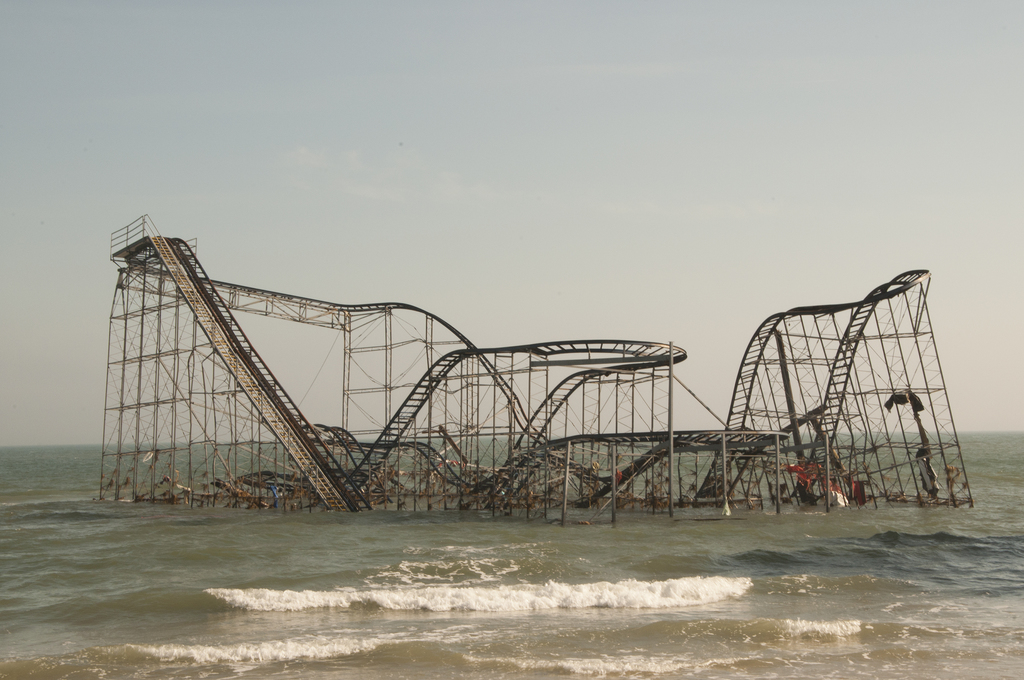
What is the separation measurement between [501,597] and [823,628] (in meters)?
5.23

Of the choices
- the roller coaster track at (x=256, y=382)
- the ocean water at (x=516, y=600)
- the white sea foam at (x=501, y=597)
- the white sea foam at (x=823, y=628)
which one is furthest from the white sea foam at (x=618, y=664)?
the roller coaster track at (x=256, y=382)

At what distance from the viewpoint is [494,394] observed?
95.4 feet

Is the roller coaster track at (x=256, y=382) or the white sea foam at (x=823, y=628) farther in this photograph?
the roller coaster track at (x=256, y=382)

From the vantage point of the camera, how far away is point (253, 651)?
1131cm

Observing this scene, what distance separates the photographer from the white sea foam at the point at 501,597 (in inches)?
562

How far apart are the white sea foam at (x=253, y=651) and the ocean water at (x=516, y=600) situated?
0.03m

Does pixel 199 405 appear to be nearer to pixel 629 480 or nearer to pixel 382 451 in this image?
pixel 382 451

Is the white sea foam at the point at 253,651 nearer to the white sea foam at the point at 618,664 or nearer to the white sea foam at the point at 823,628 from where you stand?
the white sea foam at the point at 618,664

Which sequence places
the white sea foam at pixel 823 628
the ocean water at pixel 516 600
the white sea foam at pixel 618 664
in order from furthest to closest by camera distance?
Answer: the white sea foam at pixel 823 628 < the ocean water at pixel 516 600 < the white sea foam at pixel 618 664

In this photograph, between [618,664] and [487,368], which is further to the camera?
[487,368]

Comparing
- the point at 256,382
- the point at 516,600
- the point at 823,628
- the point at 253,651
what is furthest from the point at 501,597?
the point at 256,382

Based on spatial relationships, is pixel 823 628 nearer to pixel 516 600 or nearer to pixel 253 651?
pixel 516 600

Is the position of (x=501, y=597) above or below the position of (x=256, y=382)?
below

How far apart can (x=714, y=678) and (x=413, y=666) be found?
3746 mm
